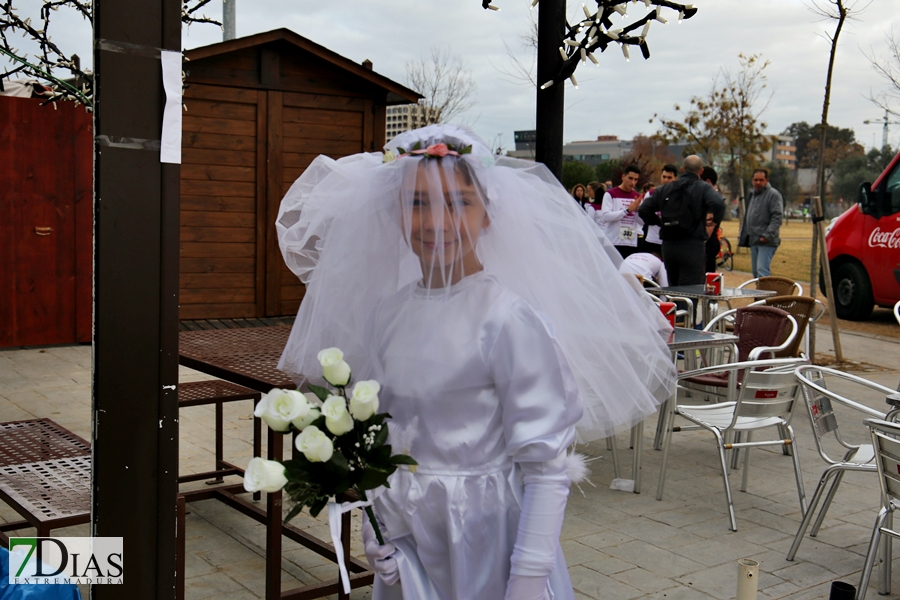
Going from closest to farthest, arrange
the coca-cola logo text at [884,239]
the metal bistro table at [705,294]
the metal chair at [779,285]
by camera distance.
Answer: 1. the metal bistro table at [705,294]
2. the metal chair at [779,285]
3. the coca-cola logo text at [884,239]

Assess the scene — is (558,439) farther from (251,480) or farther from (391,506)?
(251,480)

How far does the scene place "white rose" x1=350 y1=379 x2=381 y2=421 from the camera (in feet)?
5.64

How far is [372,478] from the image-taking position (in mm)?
1734

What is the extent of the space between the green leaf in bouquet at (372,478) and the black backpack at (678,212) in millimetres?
6800

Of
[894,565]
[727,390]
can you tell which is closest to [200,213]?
[727,390]

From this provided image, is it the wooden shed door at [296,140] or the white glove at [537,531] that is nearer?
the white glove at [537,531]

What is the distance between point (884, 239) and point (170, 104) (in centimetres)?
1133

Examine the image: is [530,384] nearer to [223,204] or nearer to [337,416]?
[337,416]

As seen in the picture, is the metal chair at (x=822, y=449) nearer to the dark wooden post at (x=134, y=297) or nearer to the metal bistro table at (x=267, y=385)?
the metal bistro table at (x=267, y=385)

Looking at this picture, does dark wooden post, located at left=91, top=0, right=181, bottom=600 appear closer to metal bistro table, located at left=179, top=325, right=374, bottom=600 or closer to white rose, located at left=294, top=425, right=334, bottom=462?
white rose, located at left=294, top=425, right=334, bottom=462

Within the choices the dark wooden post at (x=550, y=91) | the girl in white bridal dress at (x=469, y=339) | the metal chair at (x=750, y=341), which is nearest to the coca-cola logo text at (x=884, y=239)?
the metal chair at (x=750, y=341)

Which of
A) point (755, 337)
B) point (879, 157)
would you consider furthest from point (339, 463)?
point (879, 157)

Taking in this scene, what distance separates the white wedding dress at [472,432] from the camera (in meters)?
1.83

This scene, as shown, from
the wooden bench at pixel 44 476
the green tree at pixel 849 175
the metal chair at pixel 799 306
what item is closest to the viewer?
the wooden bench at pixel 44 476
